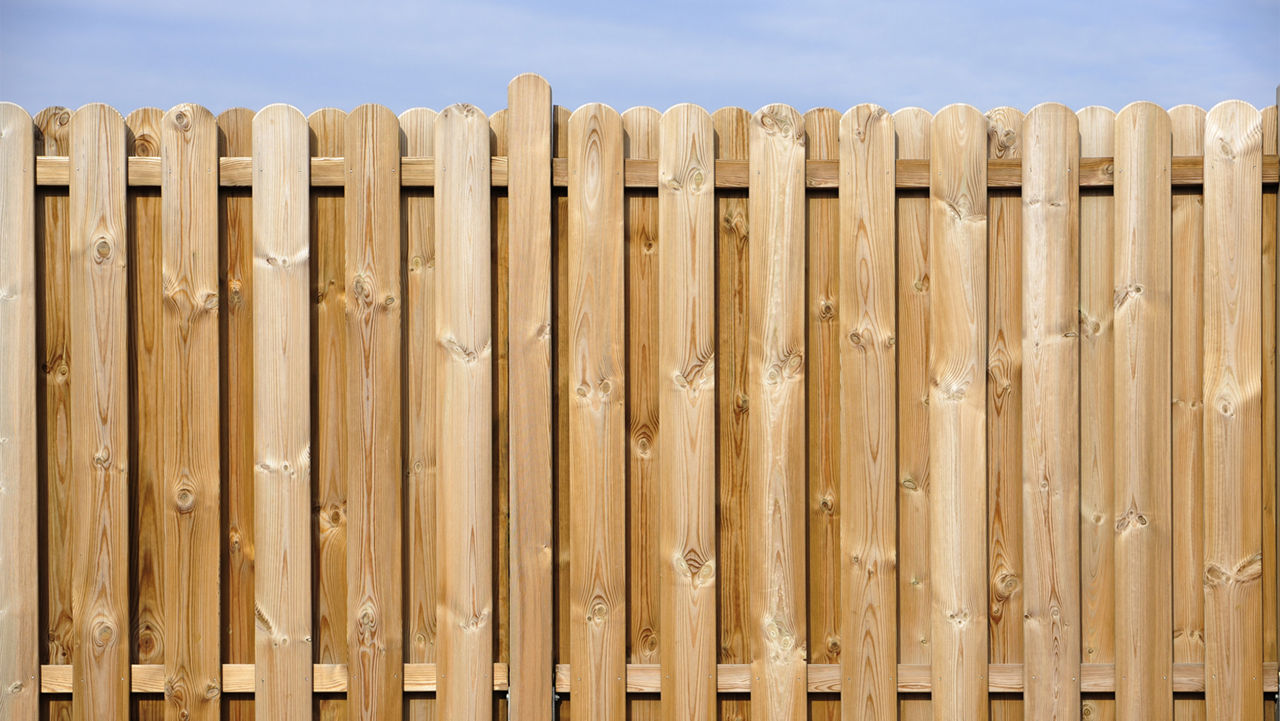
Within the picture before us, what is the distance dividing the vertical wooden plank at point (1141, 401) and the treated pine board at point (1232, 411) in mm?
143

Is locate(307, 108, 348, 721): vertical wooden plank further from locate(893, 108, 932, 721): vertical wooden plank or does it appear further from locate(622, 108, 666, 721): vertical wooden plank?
locate(893, 108, 932, 721): vertical wooden plank

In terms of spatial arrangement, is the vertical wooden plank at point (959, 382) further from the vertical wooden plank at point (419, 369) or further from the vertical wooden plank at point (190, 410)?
the vertical wooden plank at point (190, 410)

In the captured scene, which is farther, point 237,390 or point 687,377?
point 237,390

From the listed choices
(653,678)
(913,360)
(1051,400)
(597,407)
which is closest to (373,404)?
(597,407)

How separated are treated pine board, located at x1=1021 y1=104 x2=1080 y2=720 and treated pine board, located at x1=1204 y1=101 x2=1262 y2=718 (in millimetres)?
428

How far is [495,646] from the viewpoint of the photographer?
291 centimetres

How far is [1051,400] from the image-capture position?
9.36 feet

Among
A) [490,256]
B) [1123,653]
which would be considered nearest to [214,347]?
[490,256]

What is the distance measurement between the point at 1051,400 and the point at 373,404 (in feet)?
6.72

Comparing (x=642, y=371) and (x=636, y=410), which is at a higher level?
(x=642, y=371)

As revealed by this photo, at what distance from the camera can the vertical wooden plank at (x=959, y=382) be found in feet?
9.27

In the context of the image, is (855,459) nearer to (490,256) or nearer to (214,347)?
(490,256)

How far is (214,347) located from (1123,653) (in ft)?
9.59

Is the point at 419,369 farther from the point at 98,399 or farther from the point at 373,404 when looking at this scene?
the point at 98,399
